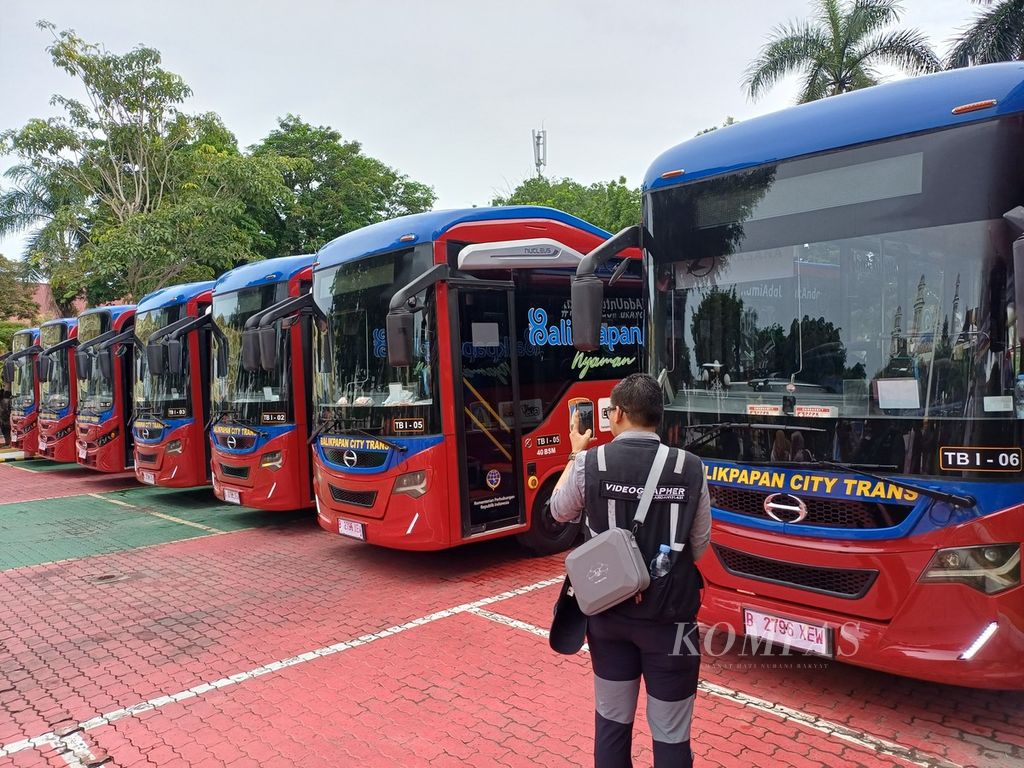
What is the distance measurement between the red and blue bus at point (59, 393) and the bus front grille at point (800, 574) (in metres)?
14.1

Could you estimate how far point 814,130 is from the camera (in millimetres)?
4023

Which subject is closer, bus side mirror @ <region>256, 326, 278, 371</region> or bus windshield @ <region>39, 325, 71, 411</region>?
bus side mirror @ <region>256, 326, 278, 371</region>

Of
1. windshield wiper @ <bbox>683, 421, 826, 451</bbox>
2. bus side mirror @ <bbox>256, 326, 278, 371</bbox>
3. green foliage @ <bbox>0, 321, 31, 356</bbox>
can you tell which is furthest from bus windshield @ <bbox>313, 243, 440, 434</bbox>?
green foliage @ <bbox>0, 321, 31, 356</bbox>

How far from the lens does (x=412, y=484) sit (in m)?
6.31

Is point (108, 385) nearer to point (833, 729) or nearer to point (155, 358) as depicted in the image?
point (155, 358)

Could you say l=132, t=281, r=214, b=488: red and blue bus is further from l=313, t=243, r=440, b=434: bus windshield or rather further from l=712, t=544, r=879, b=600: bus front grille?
l=712, t=544, r=879, b=600: bus front grille

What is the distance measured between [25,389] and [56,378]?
11.8 ft

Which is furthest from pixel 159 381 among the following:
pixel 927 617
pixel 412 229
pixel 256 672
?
pixel 927 617

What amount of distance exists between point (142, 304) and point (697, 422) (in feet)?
34.0

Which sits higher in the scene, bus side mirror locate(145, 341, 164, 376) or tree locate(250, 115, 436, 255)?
tree locate(250, 115, 436, 255)

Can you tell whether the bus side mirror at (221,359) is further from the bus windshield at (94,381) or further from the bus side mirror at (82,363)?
the bus windshield at (94,381)

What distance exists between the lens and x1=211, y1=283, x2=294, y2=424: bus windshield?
862cm

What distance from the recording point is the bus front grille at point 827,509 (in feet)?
11.8

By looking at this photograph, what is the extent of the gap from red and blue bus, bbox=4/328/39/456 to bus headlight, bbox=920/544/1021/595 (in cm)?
1845
